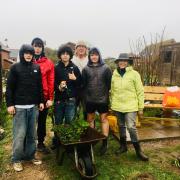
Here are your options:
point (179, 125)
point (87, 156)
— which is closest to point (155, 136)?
point (179, 125)

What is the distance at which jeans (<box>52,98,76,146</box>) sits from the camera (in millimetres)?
5225

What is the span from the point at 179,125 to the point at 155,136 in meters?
1.39

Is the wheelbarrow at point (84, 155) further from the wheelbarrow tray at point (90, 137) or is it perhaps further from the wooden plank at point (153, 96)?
the wooden plank at point (153, 96)

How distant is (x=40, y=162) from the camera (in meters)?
5.04

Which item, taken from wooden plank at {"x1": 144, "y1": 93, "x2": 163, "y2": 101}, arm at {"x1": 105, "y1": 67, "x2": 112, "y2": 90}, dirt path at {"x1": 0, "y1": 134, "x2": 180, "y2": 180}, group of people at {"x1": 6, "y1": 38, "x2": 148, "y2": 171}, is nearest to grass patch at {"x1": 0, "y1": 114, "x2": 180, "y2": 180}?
dirt path at {"x1": 0, "y1": 134, "x2": 180, "y2": 180}

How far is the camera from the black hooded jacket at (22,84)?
4.50 meters

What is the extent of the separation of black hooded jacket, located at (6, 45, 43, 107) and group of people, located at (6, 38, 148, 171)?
2cm

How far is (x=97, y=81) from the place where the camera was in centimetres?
522

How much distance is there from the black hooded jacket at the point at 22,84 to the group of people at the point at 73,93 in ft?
0.06

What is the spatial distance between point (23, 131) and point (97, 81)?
60.7 inches

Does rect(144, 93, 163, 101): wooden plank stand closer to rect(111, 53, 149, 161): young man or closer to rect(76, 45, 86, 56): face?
rect(111, 53, 149, 161): young man

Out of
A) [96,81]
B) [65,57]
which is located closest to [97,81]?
[96,81]

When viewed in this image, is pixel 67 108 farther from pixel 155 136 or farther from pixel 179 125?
pixel 179 125

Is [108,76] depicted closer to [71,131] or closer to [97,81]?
[97,81]
